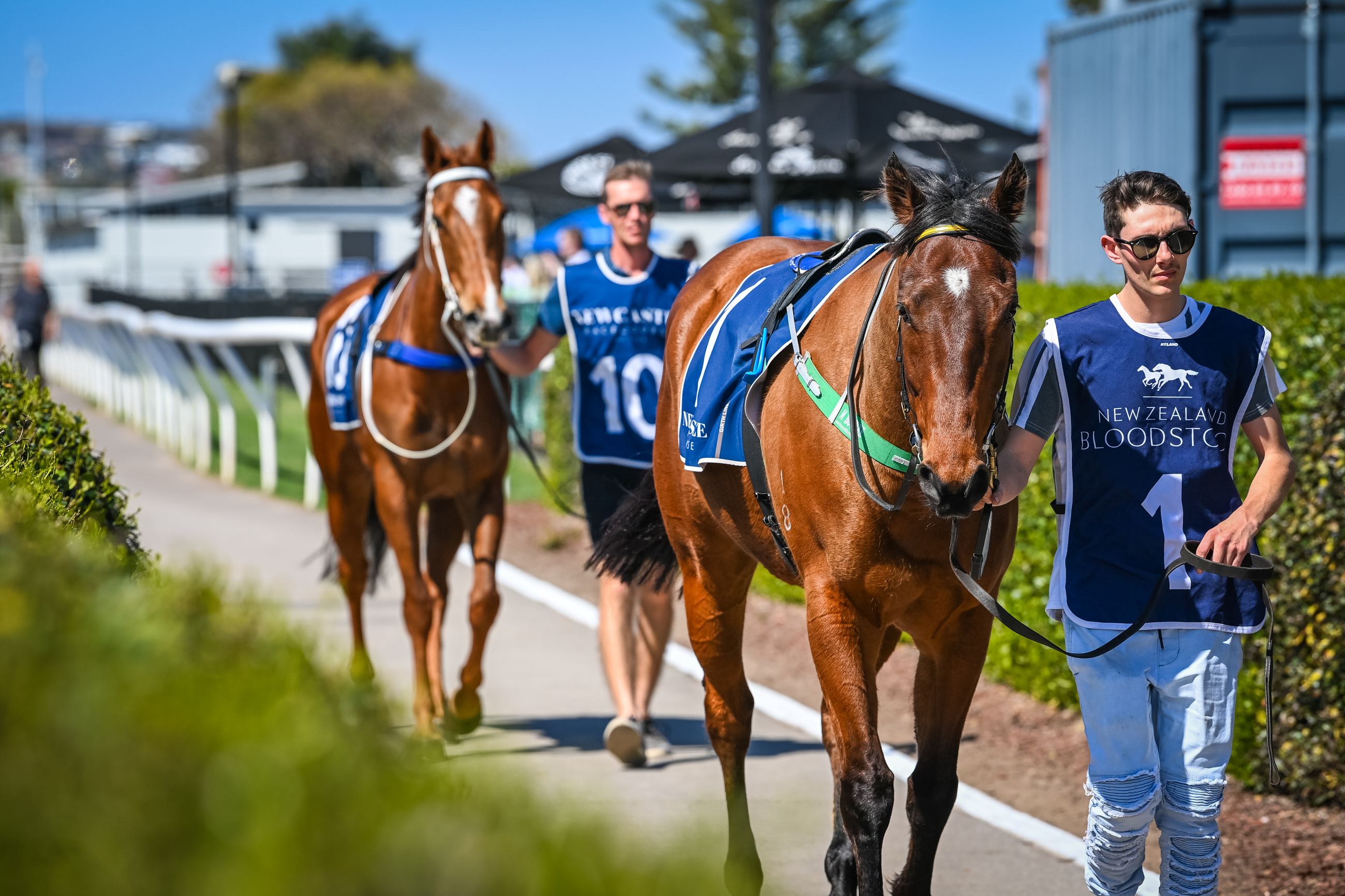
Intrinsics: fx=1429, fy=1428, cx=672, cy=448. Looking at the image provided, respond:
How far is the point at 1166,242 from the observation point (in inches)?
136

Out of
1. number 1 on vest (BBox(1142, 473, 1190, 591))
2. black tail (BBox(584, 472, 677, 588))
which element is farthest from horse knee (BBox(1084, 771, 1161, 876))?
black tail (BBox(584, 472, 677, 588))

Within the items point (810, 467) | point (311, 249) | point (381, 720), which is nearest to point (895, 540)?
point (810, 467)

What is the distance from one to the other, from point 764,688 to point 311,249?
52.4 metres

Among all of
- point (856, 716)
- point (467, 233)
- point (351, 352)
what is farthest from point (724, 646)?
point (351, 352)

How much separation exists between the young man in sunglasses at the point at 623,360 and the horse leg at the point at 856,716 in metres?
2.37

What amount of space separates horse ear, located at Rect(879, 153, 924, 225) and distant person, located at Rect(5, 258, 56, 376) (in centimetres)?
1792

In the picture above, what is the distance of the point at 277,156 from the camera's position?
81250 mm

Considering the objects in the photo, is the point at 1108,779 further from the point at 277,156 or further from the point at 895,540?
the point at 277,156

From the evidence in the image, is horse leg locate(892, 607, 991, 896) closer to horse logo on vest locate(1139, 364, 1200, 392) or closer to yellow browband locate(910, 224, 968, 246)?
horse logo on vest locate(1139, 364, 1200, 392)

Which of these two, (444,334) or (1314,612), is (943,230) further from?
(444,334)

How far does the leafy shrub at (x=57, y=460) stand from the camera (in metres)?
3.24

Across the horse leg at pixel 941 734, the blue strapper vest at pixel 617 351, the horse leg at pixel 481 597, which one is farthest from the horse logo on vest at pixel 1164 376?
the horse leg at pixel 481 597

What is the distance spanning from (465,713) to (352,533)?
4.86 ft

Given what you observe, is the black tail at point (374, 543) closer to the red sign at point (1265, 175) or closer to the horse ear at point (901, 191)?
the horse ear at point (901, 191)
